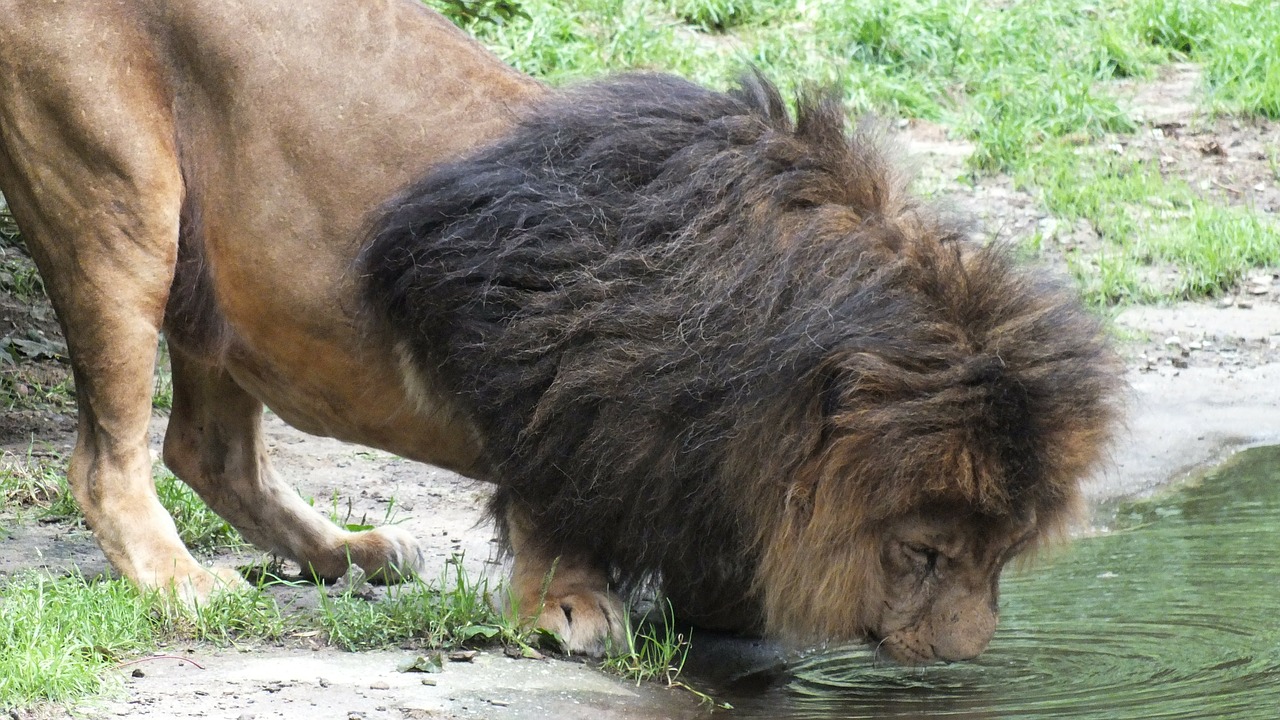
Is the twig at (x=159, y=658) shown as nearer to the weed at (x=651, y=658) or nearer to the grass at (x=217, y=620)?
the grass at (x=217, y=620)

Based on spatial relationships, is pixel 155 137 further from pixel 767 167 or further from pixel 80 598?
pixel 767 167

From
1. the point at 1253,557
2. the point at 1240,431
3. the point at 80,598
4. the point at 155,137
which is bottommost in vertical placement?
the point at 80,598

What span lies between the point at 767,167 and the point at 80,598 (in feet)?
5.73

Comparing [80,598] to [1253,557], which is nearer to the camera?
[80,598]

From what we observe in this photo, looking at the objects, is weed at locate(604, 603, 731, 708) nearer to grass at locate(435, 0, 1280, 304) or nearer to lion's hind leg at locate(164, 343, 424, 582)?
lion's hind leg at locate(164, 343, 424, 582)

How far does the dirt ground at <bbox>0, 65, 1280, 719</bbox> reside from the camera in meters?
3.18

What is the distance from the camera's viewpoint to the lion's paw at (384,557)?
4309mm

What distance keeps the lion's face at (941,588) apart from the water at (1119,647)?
14cm

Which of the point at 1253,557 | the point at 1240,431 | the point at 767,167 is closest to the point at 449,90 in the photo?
the point at 767,167

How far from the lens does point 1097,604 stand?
421 cm

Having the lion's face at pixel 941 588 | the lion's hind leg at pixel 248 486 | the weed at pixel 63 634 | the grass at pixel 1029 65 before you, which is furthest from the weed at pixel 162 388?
the lion's face at pixel 941 588

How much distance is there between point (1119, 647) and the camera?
385cm

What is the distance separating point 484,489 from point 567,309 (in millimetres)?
970

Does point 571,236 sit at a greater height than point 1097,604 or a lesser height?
greater
